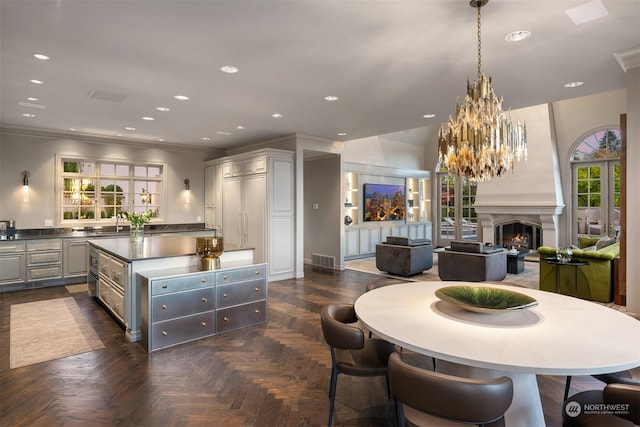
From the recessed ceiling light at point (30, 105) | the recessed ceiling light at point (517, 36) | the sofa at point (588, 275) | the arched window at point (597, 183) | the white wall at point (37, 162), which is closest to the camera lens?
the recessed ceiling light at point (517, 36)

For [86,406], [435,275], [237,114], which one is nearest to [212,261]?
[86,406]

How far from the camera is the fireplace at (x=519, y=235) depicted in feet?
29.8

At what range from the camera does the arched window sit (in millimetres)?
8047

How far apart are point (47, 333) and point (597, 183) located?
10668mm

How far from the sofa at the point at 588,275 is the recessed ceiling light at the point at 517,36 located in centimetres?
368

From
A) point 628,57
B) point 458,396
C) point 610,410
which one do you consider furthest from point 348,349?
point 628,57

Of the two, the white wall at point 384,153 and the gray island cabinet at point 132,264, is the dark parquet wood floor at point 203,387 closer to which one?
the gray island cabinet at point 132,264

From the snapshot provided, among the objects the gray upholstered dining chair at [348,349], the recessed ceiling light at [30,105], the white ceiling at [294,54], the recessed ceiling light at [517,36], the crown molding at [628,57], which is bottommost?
the gray upholstered dining chair at [348,349]

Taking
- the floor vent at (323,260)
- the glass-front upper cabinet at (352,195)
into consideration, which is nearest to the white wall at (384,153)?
the glass-front upper cabinet at (352,195)

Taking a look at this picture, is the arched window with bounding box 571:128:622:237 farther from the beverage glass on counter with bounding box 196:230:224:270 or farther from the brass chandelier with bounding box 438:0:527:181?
the beverage glass on counter with bounding box 196:230:224:270

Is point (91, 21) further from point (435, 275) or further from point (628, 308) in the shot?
point (435, 275)

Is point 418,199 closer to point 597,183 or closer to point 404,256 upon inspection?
point 597,183

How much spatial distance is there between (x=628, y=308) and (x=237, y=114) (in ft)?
16.9

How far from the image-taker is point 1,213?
6.07 m
